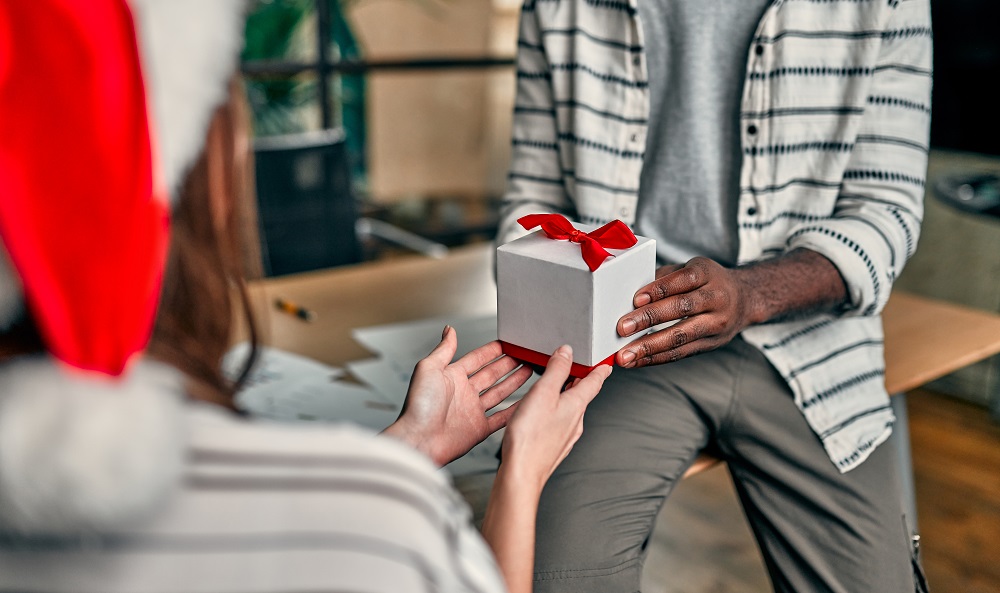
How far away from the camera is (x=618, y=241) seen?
96 centimetres

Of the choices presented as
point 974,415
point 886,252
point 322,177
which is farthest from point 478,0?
point 886,252

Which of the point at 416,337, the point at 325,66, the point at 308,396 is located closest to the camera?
the point at 308,396

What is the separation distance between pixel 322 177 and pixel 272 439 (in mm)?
1543

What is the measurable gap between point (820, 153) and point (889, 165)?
96mm

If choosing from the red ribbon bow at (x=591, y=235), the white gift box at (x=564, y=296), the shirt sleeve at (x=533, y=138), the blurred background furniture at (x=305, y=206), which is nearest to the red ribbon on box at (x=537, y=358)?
the white gift box at (x=564, y=296)

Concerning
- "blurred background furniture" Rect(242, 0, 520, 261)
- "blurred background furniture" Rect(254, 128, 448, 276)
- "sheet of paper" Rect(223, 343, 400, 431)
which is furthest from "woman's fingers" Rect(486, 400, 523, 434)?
"blurred background furniture" Rect(242, 0, 520, 261)

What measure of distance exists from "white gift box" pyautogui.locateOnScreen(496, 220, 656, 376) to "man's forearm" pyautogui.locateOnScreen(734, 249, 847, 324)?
6.8 inches

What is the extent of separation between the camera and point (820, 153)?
4.10 feet

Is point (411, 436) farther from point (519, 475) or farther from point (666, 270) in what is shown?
point (666, 270)

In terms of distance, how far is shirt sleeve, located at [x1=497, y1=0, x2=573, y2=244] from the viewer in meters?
1.40

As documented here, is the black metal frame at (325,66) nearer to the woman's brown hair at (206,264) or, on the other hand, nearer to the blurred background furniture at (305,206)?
the blurred background furniture at (305,206)

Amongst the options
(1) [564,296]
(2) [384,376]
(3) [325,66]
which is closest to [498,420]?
(1) [564,296]

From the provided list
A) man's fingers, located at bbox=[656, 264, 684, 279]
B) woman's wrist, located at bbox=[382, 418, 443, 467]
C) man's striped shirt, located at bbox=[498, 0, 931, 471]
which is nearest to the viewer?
woman's wrist, located at bbox=[382, 418, 443, 467]

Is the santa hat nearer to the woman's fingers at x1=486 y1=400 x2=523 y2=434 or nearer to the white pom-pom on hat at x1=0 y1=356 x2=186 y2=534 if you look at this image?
the white pom-pom on hat at x1=0 y1=356 x2=186 y2=534
